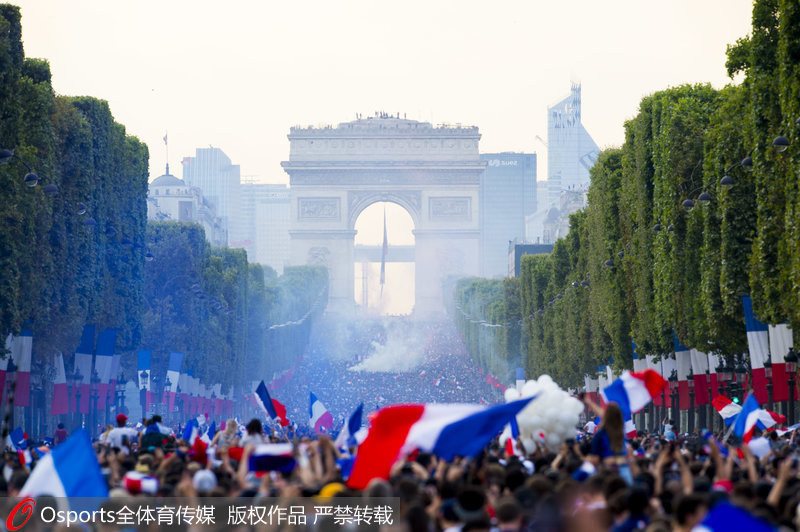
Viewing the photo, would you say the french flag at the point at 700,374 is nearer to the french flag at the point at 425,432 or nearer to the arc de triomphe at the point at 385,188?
the french flag at the point at 425,432

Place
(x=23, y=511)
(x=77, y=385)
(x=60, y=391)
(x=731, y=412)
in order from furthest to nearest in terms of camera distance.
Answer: (x=77, y=385) → (x=60, y=391) → (x=731, y=412) → (x=23, y=511)

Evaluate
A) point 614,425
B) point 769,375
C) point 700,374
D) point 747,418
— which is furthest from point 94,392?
point 614,425

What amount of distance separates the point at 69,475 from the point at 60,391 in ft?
99.6

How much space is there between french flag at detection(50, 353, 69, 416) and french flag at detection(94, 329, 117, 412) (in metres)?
2.42

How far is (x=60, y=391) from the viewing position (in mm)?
40406

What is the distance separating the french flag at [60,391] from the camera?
39.9m

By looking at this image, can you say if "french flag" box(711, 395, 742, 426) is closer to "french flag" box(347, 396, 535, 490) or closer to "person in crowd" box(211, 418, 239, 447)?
"person in crowd" box(211, 418, 239, 447)

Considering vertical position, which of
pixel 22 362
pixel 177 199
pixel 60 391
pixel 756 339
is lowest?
pixel 60 391

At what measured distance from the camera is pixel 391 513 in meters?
9.66

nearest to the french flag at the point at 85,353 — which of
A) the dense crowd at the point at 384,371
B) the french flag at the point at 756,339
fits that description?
the dense crowd at the point at 384,371

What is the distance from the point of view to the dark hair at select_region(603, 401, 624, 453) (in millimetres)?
13531

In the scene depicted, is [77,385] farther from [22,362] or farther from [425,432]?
[425,432]

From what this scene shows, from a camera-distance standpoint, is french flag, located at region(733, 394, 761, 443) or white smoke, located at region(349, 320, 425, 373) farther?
white smoke, located at region(349, 320, 425, 373)

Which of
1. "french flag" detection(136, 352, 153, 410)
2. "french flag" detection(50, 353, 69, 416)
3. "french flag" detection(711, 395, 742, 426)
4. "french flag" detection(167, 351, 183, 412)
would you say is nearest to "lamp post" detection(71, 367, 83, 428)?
"french flag" detection(50, 353, 69, 416)
